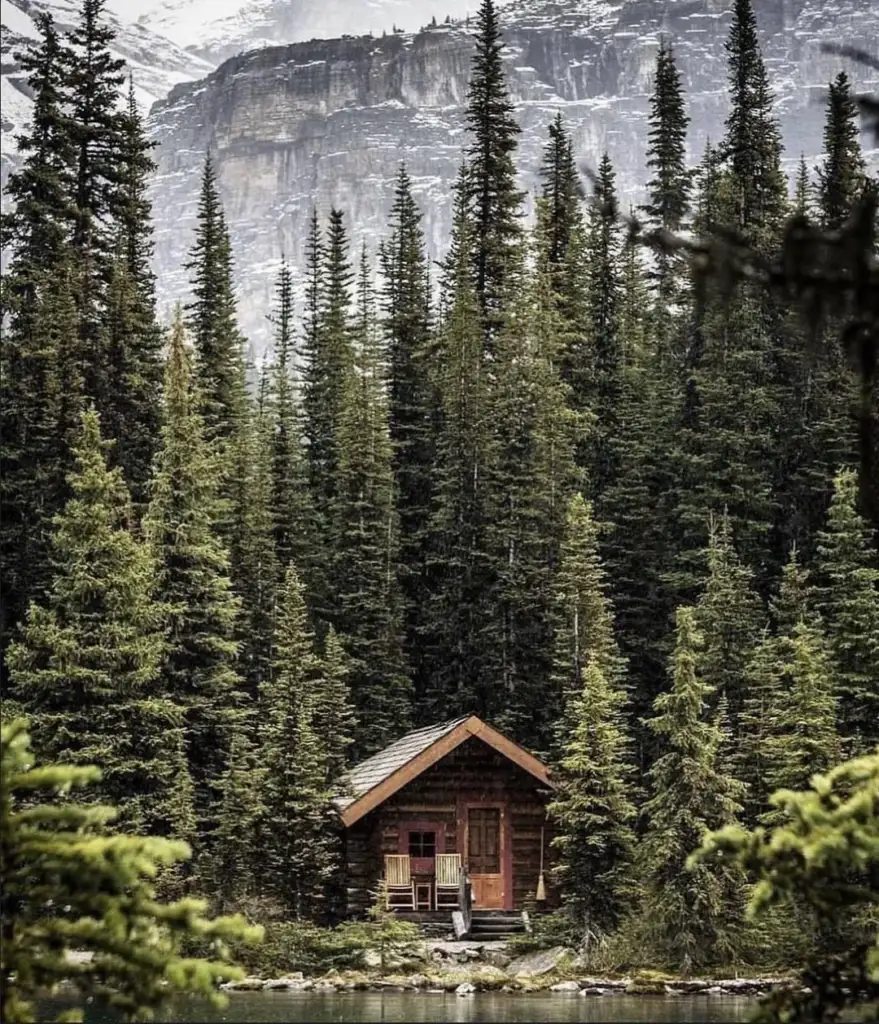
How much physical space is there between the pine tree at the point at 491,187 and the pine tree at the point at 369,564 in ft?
16.5

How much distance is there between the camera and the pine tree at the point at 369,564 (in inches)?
1981

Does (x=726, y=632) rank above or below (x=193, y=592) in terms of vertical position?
below

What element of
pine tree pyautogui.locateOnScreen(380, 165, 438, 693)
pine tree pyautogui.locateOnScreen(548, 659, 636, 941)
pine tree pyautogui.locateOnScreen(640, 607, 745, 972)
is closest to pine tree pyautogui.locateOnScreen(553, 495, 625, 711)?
pine tree pyautogui.locateOnScreen(548, 659, 636, 941)

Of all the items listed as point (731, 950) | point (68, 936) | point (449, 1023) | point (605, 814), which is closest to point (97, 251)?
point (605, 814)

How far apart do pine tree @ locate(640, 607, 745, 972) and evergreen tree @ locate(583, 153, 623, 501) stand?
21875 millimetres

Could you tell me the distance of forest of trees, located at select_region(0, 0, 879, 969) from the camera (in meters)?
38.7

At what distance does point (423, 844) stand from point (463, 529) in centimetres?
1384

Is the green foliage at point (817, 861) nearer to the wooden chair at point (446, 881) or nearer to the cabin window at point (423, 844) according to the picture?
the wooden chair at point (446, 881)

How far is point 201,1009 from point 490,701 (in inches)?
1032

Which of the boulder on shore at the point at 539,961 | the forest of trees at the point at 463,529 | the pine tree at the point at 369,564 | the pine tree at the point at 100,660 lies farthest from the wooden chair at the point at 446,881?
the pine tree at the point at 369,564

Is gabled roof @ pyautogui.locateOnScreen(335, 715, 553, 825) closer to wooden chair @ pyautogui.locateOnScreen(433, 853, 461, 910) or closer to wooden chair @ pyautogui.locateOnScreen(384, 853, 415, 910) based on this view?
wooden chair @ pyautogui.locateOnScreen(384, 853, 415, 910)

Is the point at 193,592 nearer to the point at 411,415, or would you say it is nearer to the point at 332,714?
the point at 332,714

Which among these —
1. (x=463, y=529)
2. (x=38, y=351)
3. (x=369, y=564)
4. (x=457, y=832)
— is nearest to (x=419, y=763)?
(x=457, y=832)

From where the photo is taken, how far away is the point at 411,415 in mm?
62938
